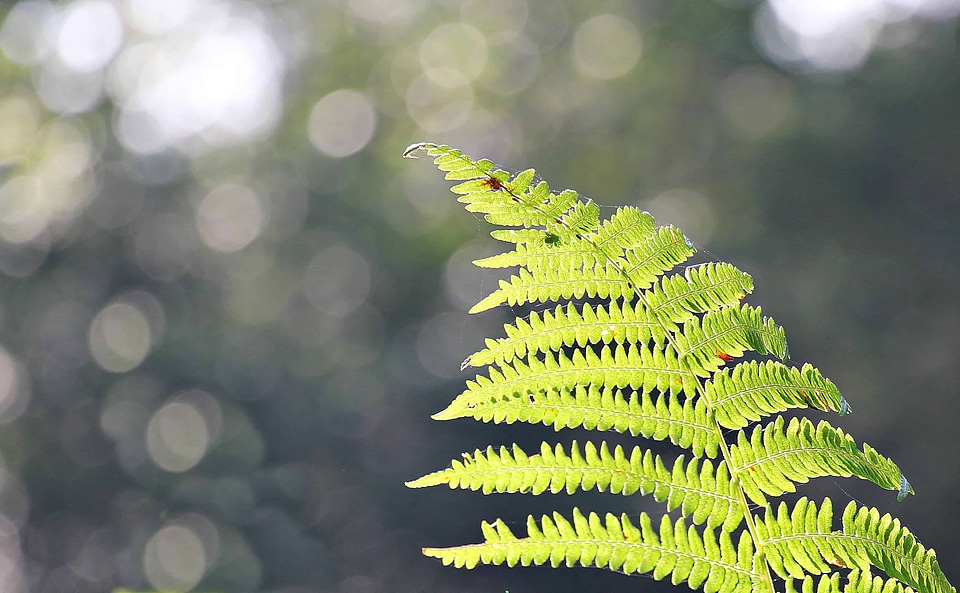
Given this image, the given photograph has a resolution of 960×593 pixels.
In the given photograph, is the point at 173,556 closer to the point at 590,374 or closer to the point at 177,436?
the point at 177,436

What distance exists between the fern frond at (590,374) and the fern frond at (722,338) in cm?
2

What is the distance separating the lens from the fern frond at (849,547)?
75cm

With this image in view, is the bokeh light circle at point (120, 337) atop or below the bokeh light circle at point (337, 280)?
below

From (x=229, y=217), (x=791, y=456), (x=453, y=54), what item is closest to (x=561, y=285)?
(x=791, y=456)

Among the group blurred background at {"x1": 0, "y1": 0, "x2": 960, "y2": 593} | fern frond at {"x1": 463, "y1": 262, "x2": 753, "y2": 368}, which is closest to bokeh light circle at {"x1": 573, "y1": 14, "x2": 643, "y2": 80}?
blurred background at {"x1": 0, "y1": 0, "x2": 960, "y2": 593}

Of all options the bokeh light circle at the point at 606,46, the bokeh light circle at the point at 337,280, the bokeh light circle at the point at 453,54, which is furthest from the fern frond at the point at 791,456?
the bokeh light circle at the point at 453,54

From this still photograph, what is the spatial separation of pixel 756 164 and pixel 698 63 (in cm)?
309

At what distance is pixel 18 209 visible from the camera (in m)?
18.4

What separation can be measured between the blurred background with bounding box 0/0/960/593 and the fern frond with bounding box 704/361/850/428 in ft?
33.5

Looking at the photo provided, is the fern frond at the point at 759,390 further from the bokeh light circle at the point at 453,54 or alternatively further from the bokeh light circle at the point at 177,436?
the bokeh light circle at the point at 453,54

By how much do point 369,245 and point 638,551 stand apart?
1699 centimetres

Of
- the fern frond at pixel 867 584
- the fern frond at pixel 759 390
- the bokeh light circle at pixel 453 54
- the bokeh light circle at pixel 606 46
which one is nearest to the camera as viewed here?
the fern frond at pixel 867 584

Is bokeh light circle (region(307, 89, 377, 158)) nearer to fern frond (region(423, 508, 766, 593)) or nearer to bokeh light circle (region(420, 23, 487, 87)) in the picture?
bokeh light circle (region(420, 23, 487, 87))

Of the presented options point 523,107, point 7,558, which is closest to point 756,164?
point 523,107
